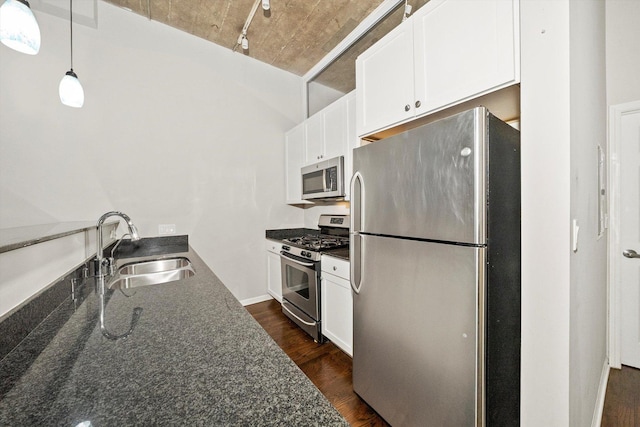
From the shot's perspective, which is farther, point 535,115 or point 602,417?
point 602,417

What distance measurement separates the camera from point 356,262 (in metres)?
1.61

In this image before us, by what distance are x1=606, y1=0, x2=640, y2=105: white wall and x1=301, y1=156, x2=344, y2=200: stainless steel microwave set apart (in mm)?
2136

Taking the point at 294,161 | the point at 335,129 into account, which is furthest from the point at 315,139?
the point at 294,161

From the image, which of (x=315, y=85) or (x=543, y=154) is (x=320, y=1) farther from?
(x=543, y=154)

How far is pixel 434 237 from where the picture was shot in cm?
118

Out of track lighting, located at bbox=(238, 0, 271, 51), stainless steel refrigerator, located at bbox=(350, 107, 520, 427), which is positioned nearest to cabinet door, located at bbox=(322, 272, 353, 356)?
stainless steel refrigerator, located at bbox=(350, 107, 520, 427)

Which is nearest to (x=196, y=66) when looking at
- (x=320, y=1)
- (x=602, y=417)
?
(x=320, y=1)

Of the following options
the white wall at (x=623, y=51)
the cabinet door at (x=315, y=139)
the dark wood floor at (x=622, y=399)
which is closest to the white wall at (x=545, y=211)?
the dark wood floor at (x=622, y=399)

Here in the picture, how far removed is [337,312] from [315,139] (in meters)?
1.75

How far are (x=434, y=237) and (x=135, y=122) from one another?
281 centimetres

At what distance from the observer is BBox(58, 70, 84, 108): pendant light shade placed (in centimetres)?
154

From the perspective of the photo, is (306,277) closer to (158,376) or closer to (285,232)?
(285,232)

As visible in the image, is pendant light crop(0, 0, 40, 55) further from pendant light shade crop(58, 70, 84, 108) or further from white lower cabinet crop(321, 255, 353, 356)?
white lower cabinet crop(321, 255, 353, 356)

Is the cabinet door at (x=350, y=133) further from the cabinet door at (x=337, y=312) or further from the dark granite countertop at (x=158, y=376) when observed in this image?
the dark granite countertop at (x=158, y=376)
